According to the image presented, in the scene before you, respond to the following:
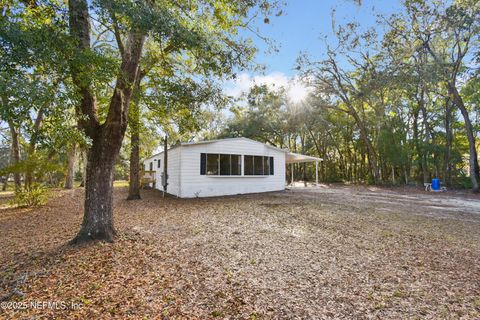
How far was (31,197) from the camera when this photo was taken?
8055mm

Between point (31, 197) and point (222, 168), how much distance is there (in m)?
7.25

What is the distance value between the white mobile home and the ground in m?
4.89

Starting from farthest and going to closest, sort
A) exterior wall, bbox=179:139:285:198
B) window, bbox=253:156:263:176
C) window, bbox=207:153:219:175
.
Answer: window, bbox=253:156:263:176
window, bbox=207:153:219:175
exterior wall, bbox=179:139:285:198

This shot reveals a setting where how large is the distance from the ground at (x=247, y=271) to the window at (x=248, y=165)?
6.44 meters

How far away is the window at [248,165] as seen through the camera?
11977 mm

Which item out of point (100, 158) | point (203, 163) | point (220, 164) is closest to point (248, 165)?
point (220, 164)

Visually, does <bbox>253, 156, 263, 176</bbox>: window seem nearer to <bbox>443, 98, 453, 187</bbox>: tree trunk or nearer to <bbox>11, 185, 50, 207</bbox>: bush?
<bbox>11, 185, 50, 207</bbox>: bush

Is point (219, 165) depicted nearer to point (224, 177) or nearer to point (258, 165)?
point (224, 177)

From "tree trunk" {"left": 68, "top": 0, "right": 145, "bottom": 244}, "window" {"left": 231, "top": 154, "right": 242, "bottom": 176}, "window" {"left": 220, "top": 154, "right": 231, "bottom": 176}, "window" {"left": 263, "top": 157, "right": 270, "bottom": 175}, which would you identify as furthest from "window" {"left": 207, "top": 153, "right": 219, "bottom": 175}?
"tree trunk" {"left": 68, "top": 0, "right": 145, "bottom": 244}

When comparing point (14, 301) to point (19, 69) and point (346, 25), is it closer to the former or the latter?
point (19, 69)

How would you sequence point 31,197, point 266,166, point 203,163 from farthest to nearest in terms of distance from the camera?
point 266,166 → point 203,163 → point 31,197

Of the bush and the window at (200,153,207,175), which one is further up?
the window at (200,153,207,175)

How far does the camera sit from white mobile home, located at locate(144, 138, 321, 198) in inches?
408

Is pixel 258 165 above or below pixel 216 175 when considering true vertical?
above
